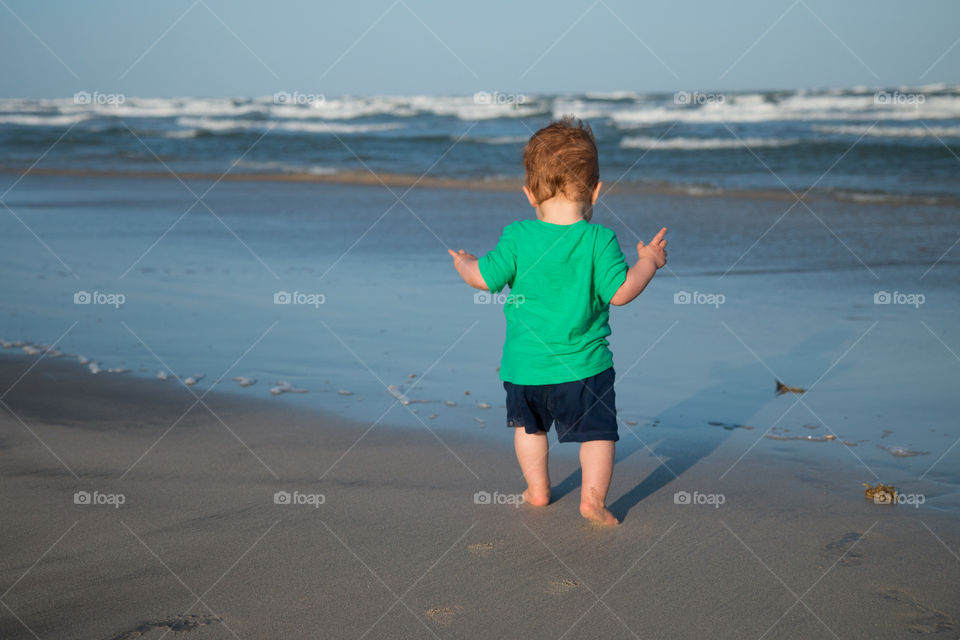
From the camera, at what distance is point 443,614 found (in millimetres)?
2334

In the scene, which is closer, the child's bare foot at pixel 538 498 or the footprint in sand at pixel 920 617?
the footprint in sand at pixel 920 617

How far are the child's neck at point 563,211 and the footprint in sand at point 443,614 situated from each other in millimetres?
1267

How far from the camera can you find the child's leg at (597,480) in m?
2.93

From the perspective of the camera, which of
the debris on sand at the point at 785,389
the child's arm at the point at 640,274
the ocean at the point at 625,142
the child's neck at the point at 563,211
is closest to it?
the child's arm at the point at 640,274

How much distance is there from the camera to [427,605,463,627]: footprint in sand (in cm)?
230

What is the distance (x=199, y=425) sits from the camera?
12.6 feet

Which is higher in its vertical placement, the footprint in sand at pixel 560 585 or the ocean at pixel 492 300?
the ocean at pixel 492 300

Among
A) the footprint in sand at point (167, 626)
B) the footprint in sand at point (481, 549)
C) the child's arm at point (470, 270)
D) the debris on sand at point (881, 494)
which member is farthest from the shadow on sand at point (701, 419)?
the footprint in sand at point (167, 626)

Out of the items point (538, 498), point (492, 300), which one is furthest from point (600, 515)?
point (492, 300)

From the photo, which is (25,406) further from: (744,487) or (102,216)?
(102,216)

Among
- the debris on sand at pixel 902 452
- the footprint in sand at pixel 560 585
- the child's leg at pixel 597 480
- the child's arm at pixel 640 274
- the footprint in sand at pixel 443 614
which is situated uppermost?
the child's arm at pixel 640 274

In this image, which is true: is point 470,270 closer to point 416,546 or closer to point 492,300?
point 416,546

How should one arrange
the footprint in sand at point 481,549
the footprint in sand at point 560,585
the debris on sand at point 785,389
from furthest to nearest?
the debris on sand at point 785,389 < the footprint in sand at point 481,549 < the footprint in sand at point 560,585

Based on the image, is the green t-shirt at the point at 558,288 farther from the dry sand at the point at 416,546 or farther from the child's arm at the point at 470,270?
the dry sand at the point at 416,546
